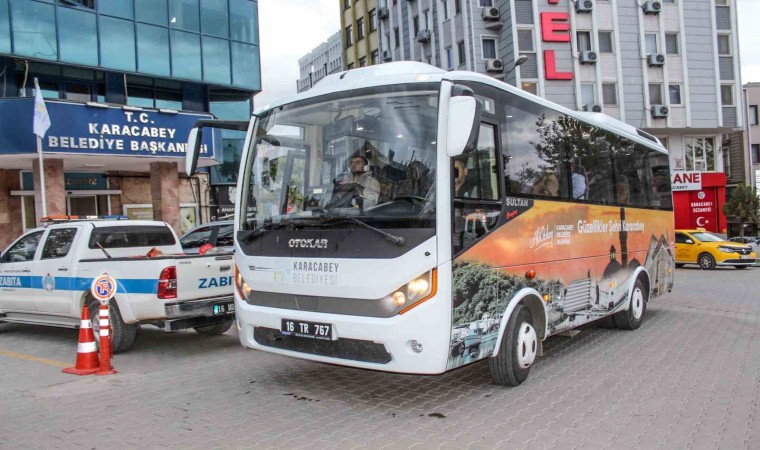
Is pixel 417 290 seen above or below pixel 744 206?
below

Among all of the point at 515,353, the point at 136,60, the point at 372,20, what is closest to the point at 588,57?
the point at 372,20

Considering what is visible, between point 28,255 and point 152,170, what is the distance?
35.8ft

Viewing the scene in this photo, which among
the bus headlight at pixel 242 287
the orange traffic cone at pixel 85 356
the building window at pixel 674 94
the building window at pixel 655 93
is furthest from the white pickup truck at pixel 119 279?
the building window at pixel 674 94

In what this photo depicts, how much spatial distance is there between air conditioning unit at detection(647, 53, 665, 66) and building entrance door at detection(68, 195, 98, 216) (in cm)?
3141

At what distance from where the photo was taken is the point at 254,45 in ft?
81.6

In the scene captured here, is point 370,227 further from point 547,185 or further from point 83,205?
point 83,205

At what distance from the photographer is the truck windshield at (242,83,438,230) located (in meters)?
5.39

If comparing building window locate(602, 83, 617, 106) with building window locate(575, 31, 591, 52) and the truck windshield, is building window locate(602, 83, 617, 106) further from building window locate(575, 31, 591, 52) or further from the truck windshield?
the truck windshield

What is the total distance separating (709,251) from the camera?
75.6 feet

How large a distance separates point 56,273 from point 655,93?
1438 inches

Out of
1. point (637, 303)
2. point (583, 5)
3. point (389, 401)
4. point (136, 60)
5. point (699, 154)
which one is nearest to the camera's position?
point (389, 401)

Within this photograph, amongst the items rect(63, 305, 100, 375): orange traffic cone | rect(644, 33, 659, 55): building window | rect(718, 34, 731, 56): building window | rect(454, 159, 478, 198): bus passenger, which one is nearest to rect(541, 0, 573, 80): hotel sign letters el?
rect(644, 33, 659, 55): building window

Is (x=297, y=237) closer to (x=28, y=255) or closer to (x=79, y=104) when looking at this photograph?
(x=28, y=255)

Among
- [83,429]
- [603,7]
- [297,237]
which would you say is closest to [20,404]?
[83,429]
